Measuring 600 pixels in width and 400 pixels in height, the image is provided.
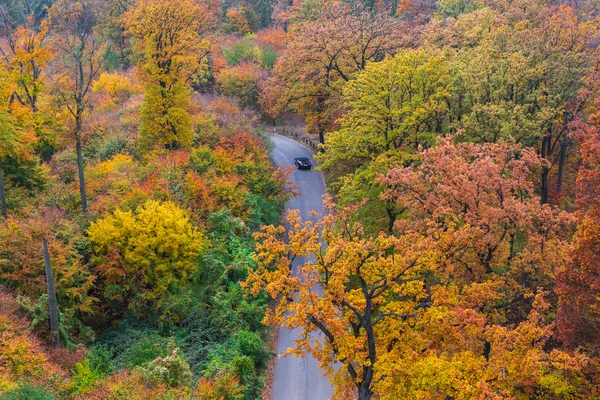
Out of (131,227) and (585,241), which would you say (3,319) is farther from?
(585,241)

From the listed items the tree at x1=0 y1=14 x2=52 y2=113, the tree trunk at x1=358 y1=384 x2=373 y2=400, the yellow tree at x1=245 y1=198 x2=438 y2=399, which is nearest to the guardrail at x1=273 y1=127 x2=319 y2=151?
the tree at x1=0 y1=14 x2=52 y2=113

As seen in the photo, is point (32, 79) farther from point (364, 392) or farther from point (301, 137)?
point (364, 392)

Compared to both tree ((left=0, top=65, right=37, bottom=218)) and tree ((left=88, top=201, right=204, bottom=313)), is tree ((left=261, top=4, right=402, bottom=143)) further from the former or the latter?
tree ((left=0, top=65, right=37, bottom=218))

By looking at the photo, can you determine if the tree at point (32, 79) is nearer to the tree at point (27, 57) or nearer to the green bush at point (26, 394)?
the tree at point (27, 57)

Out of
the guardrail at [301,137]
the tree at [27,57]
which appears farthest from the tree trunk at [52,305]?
the guardrail at [301,137]

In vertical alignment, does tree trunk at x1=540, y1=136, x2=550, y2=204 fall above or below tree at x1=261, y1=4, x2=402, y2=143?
below

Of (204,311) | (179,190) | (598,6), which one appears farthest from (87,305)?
(598,6)

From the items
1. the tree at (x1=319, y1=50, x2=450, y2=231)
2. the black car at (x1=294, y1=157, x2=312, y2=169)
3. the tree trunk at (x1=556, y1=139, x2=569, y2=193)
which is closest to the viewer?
the tree at (x1=319, y1=50, x2=450, y2=231)
